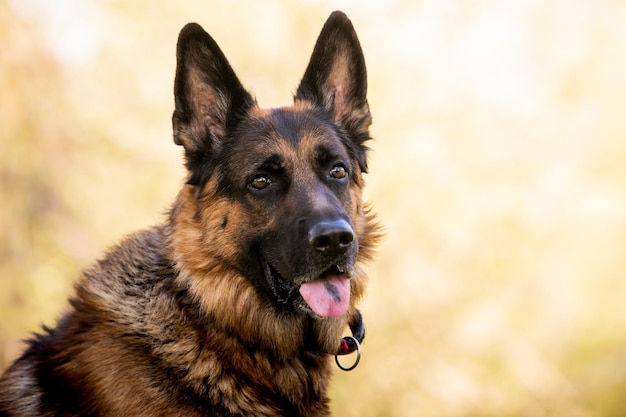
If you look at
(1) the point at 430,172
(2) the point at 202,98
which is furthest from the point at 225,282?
(1) the point at 430,172

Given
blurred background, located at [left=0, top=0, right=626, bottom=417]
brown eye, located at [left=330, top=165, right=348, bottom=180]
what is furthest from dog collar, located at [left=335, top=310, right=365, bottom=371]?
blurred background, located at [left=0, top=0, right=626, bottom=417]

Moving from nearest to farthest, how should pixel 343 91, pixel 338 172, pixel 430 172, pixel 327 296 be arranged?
pixel 327 296 → pixel 338 172 → pixel 343 91 → pixel 430 172

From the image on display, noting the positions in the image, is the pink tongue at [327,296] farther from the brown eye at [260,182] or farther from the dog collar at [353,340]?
the brown eye at [260,182]

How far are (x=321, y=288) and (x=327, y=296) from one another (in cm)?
5

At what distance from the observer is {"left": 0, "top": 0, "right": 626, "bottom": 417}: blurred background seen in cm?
972

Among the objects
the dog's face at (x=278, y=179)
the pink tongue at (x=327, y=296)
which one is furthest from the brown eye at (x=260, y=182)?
the pink tongue at (x=327, y=296)

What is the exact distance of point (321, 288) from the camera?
389 centimetres

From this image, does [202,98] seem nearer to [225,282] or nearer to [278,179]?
[278,179]

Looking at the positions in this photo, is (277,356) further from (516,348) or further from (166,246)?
(516,348)

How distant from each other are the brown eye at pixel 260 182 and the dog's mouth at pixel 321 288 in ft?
1.42

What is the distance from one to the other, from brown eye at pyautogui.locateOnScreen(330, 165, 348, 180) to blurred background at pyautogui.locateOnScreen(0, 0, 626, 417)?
5.40 m

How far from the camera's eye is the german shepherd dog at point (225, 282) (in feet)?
12.1

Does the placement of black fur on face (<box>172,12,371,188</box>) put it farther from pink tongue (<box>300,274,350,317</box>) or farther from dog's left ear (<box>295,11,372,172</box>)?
pink tongue (<box>300,274,350,317</box>)

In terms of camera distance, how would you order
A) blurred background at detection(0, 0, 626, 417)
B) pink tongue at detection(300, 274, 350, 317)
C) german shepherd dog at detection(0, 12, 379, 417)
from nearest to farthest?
german shepherd dog at detection(0, 12, 379, 417) < pink tongue at detection(300, 274, 350, 317) < blurred background at detection(0, 0, 626, 417)
